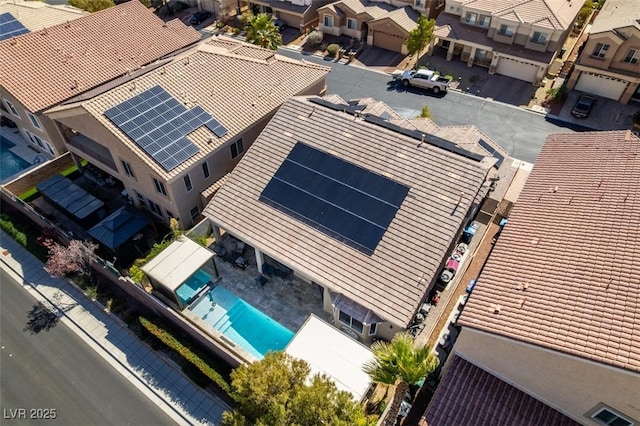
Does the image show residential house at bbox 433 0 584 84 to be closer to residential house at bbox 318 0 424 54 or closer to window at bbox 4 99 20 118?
residential house at bbox 318 0 424 54

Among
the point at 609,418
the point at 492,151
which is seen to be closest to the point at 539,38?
the point at 492,151

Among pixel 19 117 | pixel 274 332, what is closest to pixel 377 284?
pixel 274 332

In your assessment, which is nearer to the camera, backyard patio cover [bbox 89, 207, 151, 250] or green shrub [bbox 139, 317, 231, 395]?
green shrub [bbox 139, 317, 231, 395]

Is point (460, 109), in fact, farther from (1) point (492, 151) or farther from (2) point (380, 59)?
(2) point (380, 59)

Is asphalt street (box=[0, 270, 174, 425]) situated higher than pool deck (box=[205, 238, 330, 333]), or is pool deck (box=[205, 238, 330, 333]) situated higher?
pool deck (box=[205, 238, 330, 333])

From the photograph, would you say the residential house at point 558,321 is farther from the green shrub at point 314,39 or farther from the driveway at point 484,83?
the green shrub at point 314,39

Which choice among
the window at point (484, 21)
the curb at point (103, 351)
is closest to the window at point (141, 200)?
the curb at point (103, 351)

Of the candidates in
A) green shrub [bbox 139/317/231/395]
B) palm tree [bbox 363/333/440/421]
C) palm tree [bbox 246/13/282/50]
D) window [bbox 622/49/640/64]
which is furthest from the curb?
window [bbox 622/49/640/64]
